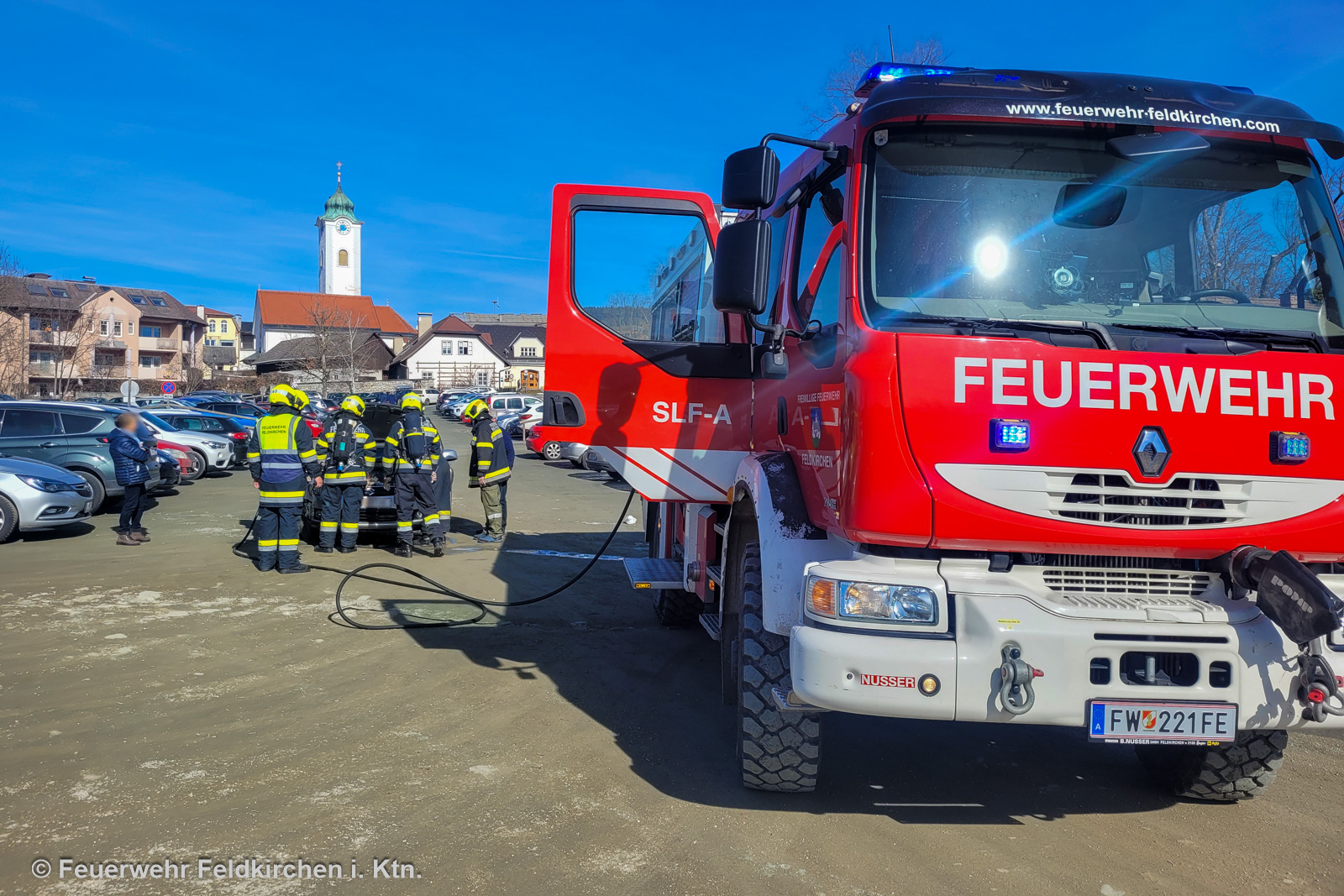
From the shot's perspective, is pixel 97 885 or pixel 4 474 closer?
pixel 97 885

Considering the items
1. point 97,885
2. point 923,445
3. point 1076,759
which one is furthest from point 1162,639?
point 97,885

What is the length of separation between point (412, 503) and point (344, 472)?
84 centimetres

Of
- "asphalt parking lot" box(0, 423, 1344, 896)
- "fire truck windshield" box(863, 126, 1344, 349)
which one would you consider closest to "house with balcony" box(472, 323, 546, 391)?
"asphalt parking lot" box(0, 423, 1344, 896)

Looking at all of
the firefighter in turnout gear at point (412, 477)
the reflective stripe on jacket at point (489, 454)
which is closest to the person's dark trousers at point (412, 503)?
the firefighter in turnout gear at point (412, 477)

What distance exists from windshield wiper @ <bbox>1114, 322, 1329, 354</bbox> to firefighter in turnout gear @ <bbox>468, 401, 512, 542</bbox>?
361 inches

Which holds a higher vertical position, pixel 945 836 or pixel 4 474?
pixel 4 474

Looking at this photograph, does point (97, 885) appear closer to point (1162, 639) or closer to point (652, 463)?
point (652, 463)

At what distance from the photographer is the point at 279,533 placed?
8914 millimetres

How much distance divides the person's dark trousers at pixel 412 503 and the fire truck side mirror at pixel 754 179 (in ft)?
24.6

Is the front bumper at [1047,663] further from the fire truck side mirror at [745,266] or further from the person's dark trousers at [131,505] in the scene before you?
the person's dark trousers at [131,505]

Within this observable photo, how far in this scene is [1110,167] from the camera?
3590 millimetres

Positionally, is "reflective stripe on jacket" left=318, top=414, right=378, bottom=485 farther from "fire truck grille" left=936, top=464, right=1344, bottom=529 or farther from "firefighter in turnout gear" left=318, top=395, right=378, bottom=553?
"fire truck grille" left=936, top=464, right=1344, bottom=529

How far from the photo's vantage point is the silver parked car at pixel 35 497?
10523mm

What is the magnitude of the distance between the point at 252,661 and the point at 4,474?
7.08 meters
